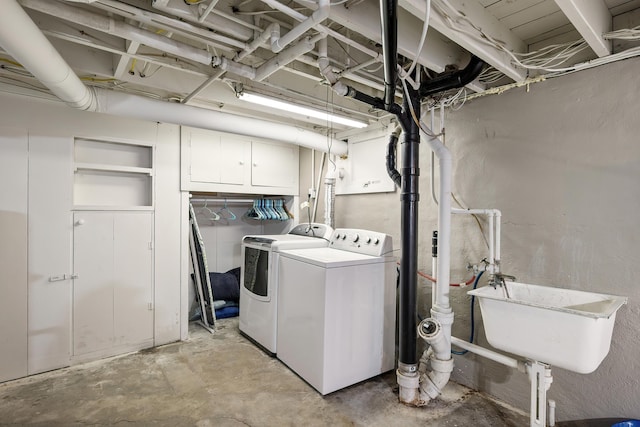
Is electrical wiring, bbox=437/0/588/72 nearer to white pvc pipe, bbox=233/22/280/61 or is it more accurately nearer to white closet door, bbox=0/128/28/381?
white pvc pipe, bbox=233/22/280/61

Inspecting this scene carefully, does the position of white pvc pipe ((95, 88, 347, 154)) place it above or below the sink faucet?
above

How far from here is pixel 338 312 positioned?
93.0 inches

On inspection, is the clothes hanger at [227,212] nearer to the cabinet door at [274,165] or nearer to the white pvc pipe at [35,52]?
the cabinet door at [274,165]

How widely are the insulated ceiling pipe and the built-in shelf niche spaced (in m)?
0.67

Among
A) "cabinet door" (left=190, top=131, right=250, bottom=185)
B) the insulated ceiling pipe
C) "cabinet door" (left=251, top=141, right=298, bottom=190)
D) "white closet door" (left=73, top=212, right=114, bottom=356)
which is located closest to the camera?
the insulated ceiling pipe

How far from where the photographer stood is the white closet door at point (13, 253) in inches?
96.1

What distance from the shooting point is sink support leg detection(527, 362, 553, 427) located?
1748 millimetres

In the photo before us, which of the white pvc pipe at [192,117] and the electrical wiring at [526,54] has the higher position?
the electrical wiring at [526,54]

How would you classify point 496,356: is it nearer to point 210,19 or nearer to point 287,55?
point 287,55

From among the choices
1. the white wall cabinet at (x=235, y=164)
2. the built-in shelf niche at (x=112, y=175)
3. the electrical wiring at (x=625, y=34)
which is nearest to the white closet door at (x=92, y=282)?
the built-in shelf niche at (x=112, y=175)

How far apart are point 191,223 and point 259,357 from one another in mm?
1536

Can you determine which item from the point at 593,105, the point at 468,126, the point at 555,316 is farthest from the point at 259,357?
the point at 593,105

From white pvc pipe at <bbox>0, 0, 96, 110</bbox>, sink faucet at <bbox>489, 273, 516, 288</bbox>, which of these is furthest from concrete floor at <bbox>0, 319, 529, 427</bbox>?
white pvc pipe at <bbox>0, 0, 96, 110</bbox>

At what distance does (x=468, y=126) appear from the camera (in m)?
2.50
